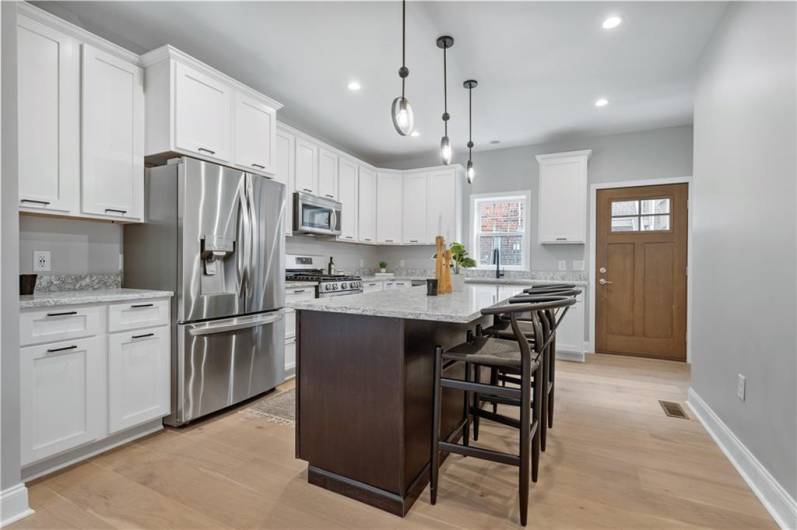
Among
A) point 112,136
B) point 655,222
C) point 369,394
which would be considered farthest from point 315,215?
point 655,222

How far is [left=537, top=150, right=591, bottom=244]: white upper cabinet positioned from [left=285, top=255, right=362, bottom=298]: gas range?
2.53 m

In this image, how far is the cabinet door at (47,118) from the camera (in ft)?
6.77

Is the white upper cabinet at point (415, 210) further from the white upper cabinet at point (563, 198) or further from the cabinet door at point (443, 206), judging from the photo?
the white upper cabinet at point (563, 198)

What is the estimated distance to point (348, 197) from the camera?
4.97m

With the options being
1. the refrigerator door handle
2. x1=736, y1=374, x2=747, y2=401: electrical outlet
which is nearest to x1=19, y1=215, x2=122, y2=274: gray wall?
the refrigerator door handle

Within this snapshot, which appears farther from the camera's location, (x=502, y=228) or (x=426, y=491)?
(x=502, y=228)

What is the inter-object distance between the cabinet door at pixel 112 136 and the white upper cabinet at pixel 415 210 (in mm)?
3529

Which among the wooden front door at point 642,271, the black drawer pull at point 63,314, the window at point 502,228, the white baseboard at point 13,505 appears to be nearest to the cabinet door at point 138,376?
the black drawer pull at point 63,314

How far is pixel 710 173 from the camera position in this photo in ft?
8.71

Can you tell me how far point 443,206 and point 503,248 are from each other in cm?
105

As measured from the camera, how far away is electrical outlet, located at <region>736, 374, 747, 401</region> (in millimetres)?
2092

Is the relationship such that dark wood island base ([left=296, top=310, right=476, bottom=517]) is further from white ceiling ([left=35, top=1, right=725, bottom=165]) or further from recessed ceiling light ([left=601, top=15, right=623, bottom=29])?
recessed ceiling light ([left=601, top=15, right=623, bottom=29])

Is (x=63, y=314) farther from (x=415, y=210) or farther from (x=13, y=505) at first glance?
(x=415, y=210)

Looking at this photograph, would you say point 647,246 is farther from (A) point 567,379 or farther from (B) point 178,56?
(B) point 178,56
